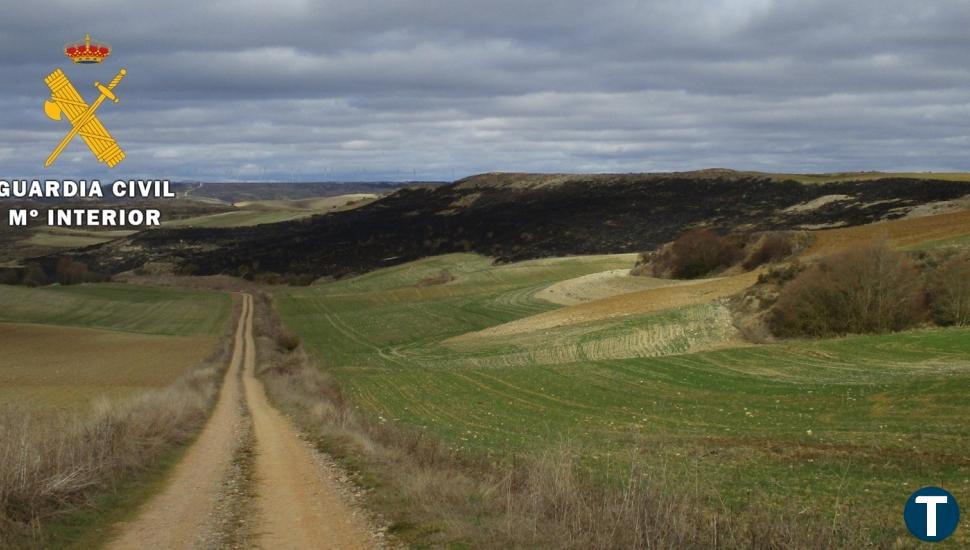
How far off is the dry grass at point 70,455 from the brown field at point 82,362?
8.05 m

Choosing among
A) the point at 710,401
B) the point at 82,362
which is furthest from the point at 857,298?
the point at 82,362

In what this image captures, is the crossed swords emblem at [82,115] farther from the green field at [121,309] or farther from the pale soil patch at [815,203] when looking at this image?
the pale soil patch at [815,203]

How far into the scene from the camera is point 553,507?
11258 millimetres

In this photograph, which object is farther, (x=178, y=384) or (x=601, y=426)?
(x=178, y=384)

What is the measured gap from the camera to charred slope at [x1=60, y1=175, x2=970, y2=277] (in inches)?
3861

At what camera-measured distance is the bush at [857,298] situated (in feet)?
122

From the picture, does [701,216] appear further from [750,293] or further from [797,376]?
[797,376]

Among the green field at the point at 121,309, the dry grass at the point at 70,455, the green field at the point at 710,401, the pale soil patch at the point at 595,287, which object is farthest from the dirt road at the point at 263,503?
the green field at the point at 121,309

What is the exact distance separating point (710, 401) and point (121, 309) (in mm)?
73945

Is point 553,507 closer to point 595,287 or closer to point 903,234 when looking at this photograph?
point 903,234

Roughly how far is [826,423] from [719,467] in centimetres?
510

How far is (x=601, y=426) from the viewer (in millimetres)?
24469

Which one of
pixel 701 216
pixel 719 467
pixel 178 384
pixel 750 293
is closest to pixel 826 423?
pixel 719 467

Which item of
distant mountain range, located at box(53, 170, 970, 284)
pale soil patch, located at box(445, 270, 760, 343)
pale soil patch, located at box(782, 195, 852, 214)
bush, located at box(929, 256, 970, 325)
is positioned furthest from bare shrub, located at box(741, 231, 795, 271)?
pale soil patch, located at box(782, 195, 852, 214)
